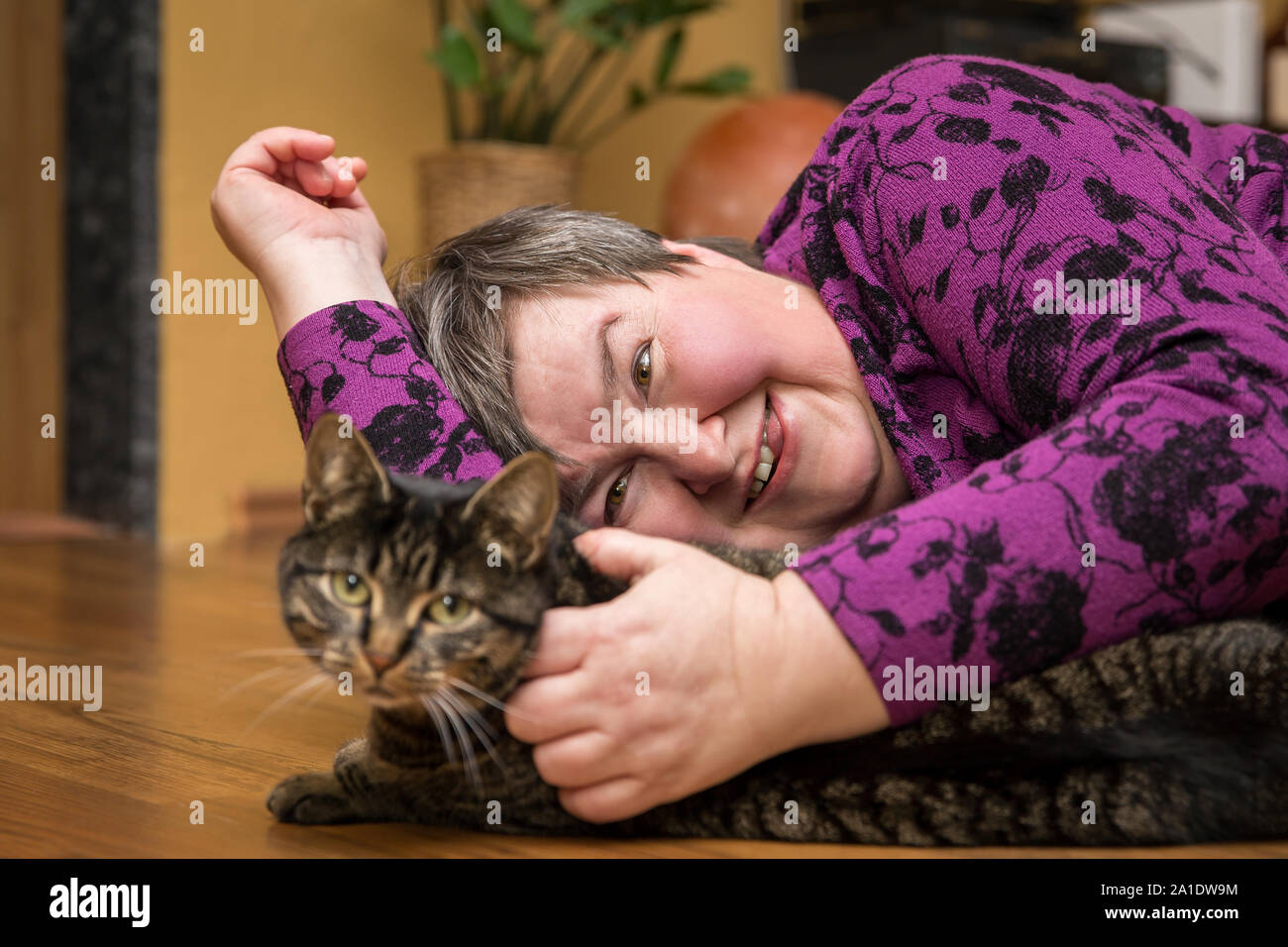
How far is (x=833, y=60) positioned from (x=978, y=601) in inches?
123

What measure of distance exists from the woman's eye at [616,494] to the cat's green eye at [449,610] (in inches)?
14.5

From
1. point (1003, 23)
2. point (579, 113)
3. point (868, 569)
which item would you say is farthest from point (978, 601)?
point (1003, 23)

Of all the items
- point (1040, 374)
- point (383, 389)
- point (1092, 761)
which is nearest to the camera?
point (1092, 761)

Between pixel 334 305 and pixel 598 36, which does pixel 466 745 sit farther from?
pixel 598 36

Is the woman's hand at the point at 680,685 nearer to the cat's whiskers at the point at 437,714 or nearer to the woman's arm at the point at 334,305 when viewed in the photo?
the cat's whiskers at the point at 437,714

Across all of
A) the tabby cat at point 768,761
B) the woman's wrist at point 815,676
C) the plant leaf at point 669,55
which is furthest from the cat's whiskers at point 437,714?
the plant leaf at point 669,55

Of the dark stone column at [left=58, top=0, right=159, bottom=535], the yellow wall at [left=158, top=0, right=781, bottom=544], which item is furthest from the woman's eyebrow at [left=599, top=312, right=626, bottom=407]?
the dark stone column at [left=58, top=0, right=159, bottom=535]

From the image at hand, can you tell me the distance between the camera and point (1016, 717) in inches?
35.1

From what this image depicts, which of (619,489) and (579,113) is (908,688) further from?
(579,113)

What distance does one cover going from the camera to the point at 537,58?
287 centimetres

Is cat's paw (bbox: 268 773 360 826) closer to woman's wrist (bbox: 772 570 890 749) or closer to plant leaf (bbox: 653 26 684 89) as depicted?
woman's wrist (bbox: 772 570 890 749)

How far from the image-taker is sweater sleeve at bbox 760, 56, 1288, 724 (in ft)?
2.83

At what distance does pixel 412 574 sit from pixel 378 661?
0.19ft

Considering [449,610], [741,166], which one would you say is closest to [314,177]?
[449,610]
